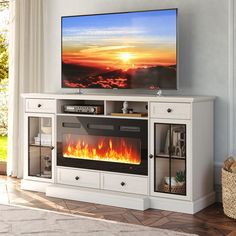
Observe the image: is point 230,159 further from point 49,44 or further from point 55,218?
point 49,44

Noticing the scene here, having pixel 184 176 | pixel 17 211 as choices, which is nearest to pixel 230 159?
pixel 184 176

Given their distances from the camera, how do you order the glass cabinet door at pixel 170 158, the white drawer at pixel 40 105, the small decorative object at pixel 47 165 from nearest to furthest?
the glass cabinet door at pixel 170 158
the white drawer at pixel 40 105
the small decorative object at pixel 47 165

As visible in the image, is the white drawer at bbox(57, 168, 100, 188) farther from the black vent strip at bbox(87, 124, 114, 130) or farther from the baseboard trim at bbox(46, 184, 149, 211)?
the black vent strip at bbox(87, 124, 114, 130)

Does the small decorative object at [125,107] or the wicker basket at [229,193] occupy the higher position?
the small decorative object at [125,107]

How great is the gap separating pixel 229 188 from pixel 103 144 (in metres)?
1.23

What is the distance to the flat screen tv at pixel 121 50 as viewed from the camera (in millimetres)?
4984

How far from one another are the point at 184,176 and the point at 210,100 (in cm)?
72

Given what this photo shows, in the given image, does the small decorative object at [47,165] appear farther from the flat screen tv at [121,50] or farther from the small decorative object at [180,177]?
the small decorative object at [180,177]

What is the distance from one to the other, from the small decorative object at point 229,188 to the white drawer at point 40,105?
174cm

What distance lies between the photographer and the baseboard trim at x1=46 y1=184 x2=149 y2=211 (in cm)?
477

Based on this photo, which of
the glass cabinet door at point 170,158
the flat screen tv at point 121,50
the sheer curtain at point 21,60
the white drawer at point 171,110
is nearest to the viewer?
the white drawer at point 171,110

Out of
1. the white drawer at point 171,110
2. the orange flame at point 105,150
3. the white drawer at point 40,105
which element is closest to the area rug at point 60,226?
the orange flame at point 105,150

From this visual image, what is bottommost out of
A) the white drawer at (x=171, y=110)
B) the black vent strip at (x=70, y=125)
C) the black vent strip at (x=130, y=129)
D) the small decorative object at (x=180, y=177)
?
the small decorative object at (x=180, y=177)

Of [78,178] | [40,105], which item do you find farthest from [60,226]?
[40,105]
